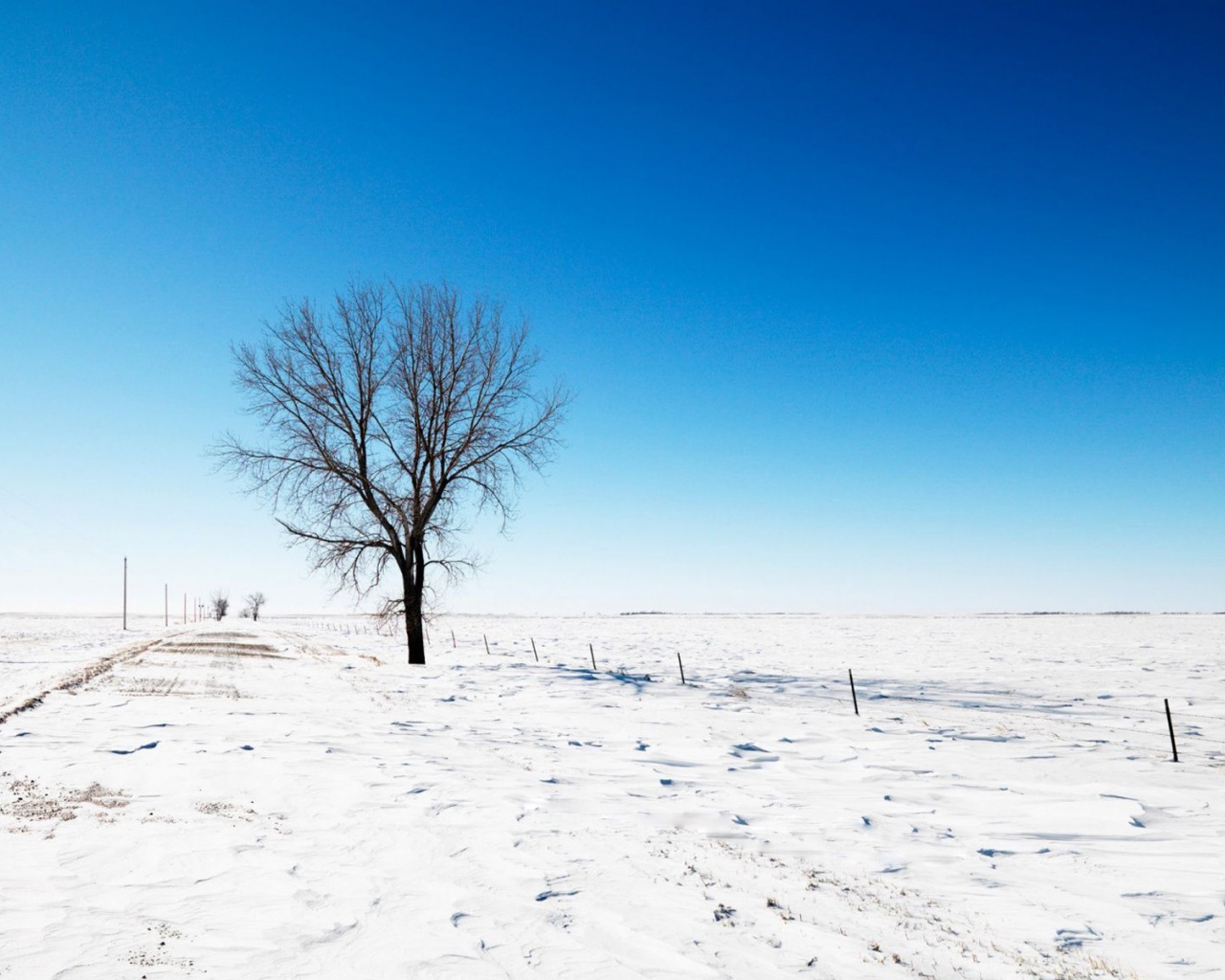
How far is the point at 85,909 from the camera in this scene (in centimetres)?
435

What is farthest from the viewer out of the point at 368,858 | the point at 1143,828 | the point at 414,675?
the point at 414,675

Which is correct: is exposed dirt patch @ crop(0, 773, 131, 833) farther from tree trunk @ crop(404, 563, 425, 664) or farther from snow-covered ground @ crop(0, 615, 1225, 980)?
tree trunk @ crop(404, 563, 425, 664)

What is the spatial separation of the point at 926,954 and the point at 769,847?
1.96 metres

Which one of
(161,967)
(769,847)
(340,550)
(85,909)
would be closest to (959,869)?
(769,847)

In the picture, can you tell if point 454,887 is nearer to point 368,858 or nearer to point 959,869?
point 368,858

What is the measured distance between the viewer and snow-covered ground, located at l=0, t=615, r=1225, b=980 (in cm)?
407

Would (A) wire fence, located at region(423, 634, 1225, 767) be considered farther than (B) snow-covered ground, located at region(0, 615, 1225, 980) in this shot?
Yes

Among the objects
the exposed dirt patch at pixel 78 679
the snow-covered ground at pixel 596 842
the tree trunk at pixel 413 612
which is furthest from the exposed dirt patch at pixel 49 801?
the tree trunk at pixel 413 612

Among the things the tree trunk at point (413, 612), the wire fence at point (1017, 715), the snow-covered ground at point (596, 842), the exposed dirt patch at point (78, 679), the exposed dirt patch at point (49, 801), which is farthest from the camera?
the tree trunk at point (413, 612)

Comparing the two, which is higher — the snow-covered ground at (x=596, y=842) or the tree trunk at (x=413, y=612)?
the tree trunk at (x=413, y=612)

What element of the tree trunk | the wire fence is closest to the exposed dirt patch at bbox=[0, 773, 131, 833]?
the wire fence

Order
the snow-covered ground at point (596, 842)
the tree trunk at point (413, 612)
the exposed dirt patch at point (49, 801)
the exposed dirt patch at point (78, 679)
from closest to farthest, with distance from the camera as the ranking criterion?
the snow-covered ground at point (596, 842)
the exposed dirt patch at point (49, 801)
the exposed dirt patch at point (78, 679)
the tree trunk at point (413, 612)

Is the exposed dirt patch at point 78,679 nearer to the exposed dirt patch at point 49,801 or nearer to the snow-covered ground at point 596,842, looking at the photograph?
the snow-covered ground at point 596,842

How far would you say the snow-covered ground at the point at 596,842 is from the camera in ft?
13.4
